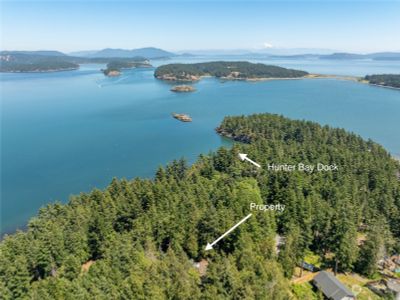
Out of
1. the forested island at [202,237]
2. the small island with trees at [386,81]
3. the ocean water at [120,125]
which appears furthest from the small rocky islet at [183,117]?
the small island with trees at [386,81]

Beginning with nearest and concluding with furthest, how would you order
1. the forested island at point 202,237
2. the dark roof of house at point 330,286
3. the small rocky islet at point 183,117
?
1. the forested island at point 202,237
2. the dark roof of house at point 330,286
3. the small rocky islet at point 183,117

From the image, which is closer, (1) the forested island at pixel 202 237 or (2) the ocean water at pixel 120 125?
(1) the forested island at pixel 202 237

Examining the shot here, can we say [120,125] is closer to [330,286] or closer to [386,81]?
[330,286]

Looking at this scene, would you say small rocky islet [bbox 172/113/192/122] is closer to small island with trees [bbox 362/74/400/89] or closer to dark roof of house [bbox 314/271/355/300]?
dark roof of house [bbox 314/271/355/300]

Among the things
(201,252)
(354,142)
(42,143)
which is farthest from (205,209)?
(42,143)

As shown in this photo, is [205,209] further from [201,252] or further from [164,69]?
[164,69]

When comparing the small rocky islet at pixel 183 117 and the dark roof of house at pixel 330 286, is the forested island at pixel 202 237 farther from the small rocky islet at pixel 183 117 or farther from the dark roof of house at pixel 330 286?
the small rocky islet at pixel 183 117

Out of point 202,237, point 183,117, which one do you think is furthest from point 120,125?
point 202,237
